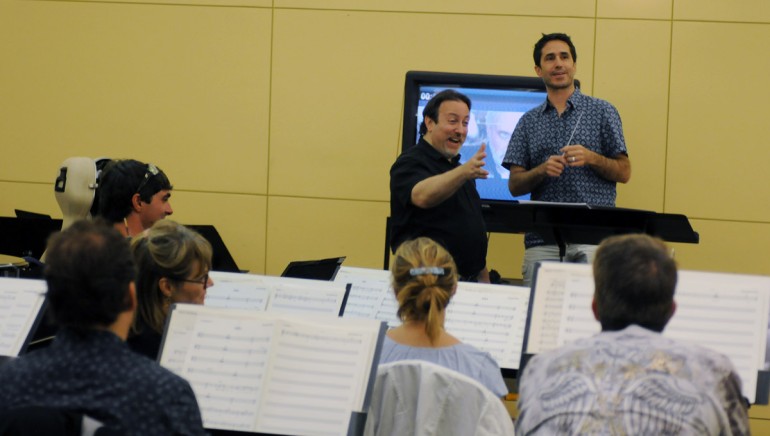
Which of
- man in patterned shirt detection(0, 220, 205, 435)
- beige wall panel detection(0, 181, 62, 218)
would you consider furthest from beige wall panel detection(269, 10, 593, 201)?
man in patterned shirt detection(0, 220, 205, 435)

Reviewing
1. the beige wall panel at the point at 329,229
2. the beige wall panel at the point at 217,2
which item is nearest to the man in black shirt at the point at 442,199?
the beige wall panel at the point at 329,229

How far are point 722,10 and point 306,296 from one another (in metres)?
3.68

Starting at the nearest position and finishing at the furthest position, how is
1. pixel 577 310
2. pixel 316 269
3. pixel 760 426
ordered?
pixel 577 310
pixel 316 269
pixel 760 426

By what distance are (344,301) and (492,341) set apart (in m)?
0.54

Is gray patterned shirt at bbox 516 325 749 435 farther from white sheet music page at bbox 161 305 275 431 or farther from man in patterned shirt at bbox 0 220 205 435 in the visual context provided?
white sheet music page at bbox 161 305 275 431

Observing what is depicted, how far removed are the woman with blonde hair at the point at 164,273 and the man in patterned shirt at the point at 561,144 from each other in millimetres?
2150

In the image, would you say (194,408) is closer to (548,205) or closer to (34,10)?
(548,205)

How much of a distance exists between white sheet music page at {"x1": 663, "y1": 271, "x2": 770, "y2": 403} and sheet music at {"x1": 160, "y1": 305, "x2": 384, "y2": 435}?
2.71 ft

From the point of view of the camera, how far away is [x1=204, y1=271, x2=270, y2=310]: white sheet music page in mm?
3895

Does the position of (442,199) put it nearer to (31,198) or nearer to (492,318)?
(492,318)

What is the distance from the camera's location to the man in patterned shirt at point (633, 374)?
7.13 feet

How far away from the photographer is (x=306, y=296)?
150 inches

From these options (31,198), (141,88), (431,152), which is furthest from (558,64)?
(31,198)

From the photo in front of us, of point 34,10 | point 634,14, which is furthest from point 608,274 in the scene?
point 34,10
